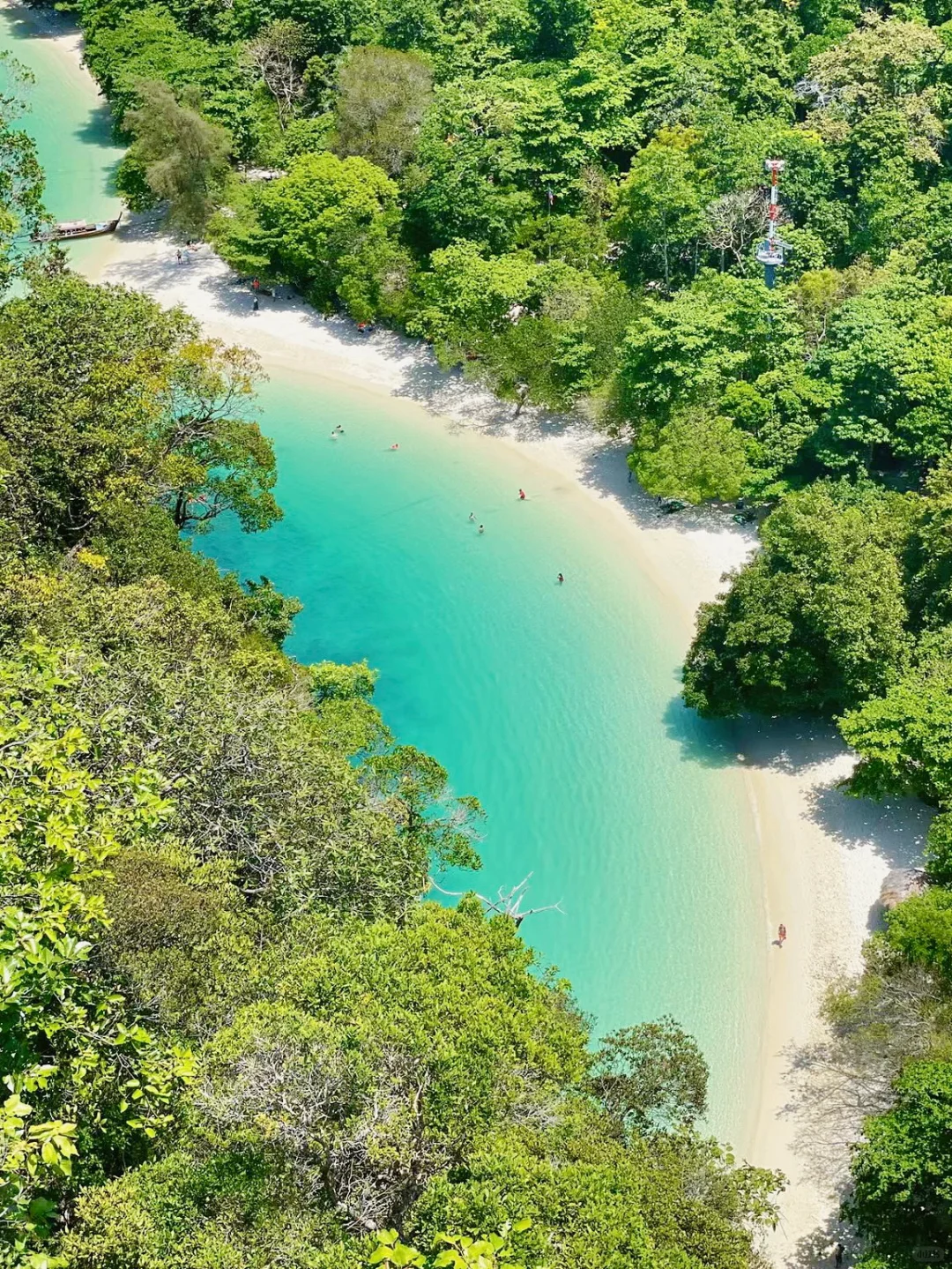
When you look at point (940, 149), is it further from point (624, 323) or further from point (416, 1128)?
point (416, 1128)

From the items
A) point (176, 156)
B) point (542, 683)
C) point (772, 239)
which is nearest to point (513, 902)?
point (542, 683)

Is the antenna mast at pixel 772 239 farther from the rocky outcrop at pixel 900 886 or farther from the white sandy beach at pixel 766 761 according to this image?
the rocky outcrop at pixel 900 886

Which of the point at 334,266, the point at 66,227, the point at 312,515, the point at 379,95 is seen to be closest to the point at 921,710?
the point at 312,515

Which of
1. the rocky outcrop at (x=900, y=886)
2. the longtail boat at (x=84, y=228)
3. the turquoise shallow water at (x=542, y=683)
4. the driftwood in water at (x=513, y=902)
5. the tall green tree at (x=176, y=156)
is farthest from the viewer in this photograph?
the longtail boat at (x=84, y=228)

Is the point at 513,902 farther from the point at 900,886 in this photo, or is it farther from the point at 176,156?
the point at 176,156

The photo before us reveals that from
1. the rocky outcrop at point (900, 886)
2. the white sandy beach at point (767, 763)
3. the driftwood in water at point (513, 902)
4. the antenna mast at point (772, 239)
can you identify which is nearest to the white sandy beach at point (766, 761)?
the white sandy beach at point (767, 763)

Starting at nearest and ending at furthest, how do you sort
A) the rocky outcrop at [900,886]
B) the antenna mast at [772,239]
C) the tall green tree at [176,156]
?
1. the rocky outcrop at [900,886]
2. the antenna mast at [772,239]
3. the tall green tree at [176,156]

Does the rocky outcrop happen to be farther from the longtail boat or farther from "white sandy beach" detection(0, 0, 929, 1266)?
the longtail boat
